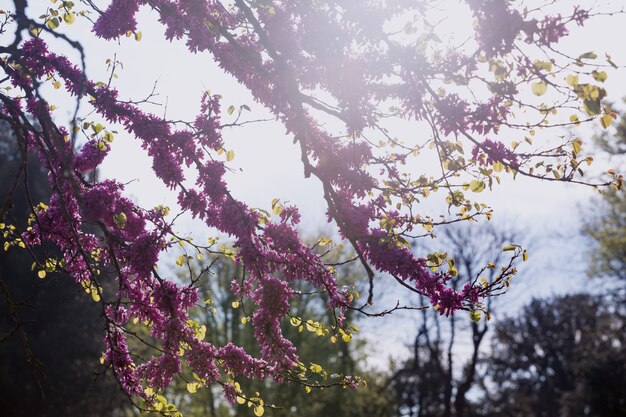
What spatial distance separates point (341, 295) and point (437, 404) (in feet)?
94.3

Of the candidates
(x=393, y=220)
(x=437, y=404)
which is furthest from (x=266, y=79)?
(x=437, y=404)

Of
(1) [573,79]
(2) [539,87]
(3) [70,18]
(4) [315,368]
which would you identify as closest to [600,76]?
(1) [573,79]

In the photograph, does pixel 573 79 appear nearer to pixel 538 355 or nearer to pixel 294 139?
pixel 294 139

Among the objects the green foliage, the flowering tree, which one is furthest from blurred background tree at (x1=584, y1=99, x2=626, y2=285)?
the flowering tree

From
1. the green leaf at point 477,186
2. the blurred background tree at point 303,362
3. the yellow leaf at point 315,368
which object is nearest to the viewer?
the green leaf at point 477,186

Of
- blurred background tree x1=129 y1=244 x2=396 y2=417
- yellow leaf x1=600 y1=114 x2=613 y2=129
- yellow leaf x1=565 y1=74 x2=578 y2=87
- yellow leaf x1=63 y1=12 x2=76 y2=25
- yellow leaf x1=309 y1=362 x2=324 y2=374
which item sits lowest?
yellow leaf x1=309 y1=362 x2=324 y2=374

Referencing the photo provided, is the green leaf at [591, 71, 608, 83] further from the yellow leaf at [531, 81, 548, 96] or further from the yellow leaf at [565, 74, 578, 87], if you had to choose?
the yellow leaf at [531, 81, 548, 96]

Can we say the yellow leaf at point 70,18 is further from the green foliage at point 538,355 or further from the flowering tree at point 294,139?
the green foliage at point 538,355

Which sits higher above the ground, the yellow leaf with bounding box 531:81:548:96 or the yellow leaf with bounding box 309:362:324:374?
the yellow leaf with bounding box 531:81:548:96

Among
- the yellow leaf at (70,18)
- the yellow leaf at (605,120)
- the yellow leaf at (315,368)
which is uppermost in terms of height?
the yellow leaf at (70,18)

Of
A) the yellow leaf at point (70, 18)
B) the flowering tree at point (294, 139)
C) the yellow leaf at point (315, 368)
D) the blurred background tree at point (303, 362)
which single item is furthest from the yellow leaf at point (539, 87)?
the blurred background tree at point (303, 362)

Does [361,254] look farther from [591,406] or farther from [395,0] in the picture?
[591,406]

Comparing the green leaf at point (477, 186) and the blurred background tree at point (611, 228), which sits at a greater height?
the blurred background tree at point (611, 228)

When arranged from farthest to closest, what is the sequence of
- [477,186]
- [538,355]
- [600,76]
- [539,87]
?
[538,355] → [477,186] → [539,87] → [600,76]
